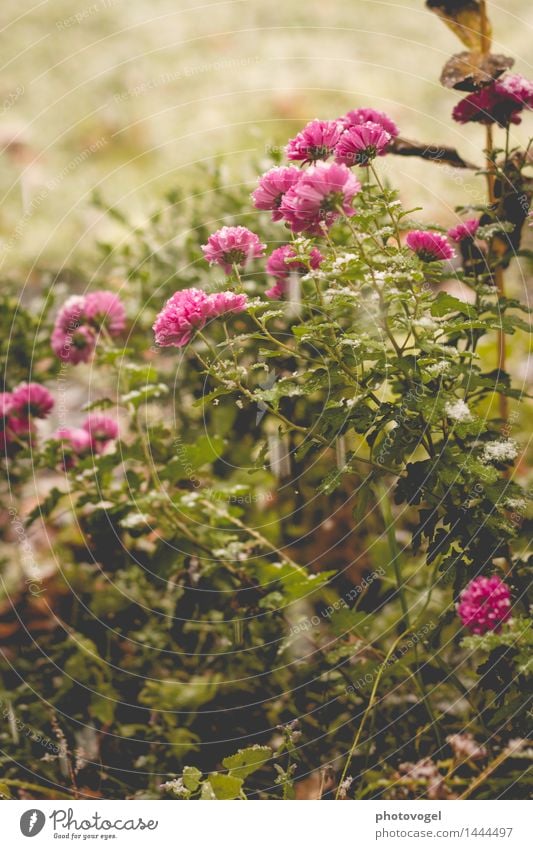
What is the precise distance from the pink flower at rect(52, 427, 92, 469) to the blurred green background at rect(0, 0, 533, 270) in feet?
5.73

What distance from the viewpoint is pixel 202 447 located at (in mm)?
1498

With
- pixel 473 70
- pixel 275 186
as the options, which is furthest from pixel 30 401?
pixel 473 70

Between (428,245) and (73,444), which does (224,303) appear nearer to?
(428,245)

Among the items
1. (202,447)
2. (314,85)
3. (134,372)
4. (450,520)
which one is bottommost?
(450,520)

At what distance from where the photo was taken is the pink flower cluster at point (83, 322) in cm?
154

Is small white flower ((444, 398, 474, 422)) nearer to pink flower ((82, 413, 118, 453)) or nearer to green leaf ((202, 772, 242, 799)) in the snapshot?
green leaf ((202, 772, 242, 799))

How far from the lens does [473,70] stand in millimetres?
1385

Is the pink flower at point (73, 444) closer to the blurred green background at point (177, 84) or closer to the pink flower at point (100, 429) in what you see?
the pink flower at point (100, 429)

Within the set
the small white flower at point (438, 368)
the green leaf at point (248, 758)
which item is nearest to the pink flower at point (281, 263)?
the small white flower at point (438, 368)

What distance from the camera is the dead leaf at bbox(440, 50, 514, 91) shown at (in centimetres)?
135
